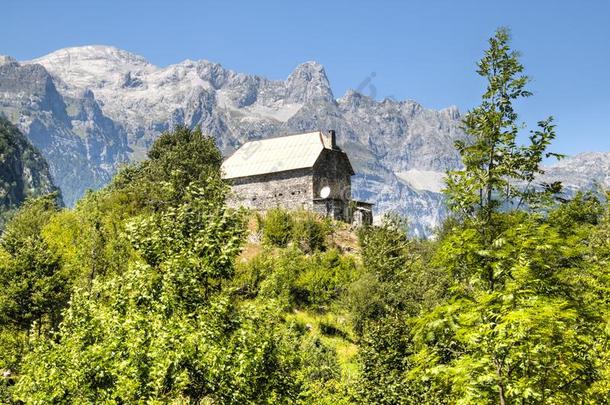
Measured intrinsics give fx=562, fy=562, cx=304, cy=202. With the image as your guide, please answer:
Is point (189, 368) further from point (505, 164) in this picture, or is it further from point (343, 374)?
point (343, 374)

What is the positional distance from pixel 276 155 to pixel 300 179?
7.86 m

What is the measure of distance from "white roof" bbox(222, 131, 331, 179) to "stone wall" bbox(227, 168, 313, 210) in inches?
35.0

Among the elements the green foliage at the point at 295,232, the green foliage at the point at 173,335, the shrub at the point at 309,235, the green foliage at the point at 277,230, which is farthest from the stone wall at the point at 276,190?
the green foliage at the point at 173,335

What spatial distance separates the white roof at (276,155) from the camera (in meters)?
80.3

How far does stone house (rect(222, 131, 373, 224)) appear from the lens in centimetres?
7619

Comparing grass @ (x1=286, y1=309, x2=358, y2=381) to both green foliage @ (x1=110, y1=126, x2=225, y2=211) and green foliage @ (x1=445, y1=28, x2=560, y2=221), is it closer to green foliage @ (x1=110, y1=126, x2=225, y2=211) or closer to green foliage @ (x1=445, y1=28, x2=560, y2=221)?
green foliage @ (x1=110, y1=126, x2=225, y2=211)

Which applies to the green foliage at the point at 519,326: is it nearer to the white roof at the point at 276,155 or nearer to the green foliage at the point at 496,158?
the green foliage at the point at 496,158

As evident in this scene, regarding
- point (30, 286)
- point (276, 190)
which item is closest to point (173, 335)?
point (30, 286)

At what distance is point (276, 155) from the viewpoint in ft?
276

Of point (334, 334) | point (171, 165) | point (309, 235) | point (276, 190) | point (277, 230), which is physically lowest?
point (334, 334)

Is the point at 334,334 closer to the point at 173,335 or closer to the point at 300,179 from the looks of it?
the point at 300,179

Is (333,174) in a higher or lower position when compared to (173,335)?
higher

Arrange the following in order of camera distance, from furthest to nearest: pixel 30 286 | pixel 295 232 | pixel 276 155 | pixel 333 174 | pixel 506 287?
pixel 276 155 → pixel 333 174 → pixel 295 232 → pixel 30 286 → pixel 506 287

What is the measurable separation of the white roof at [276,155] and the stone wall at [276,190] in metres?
0.89
